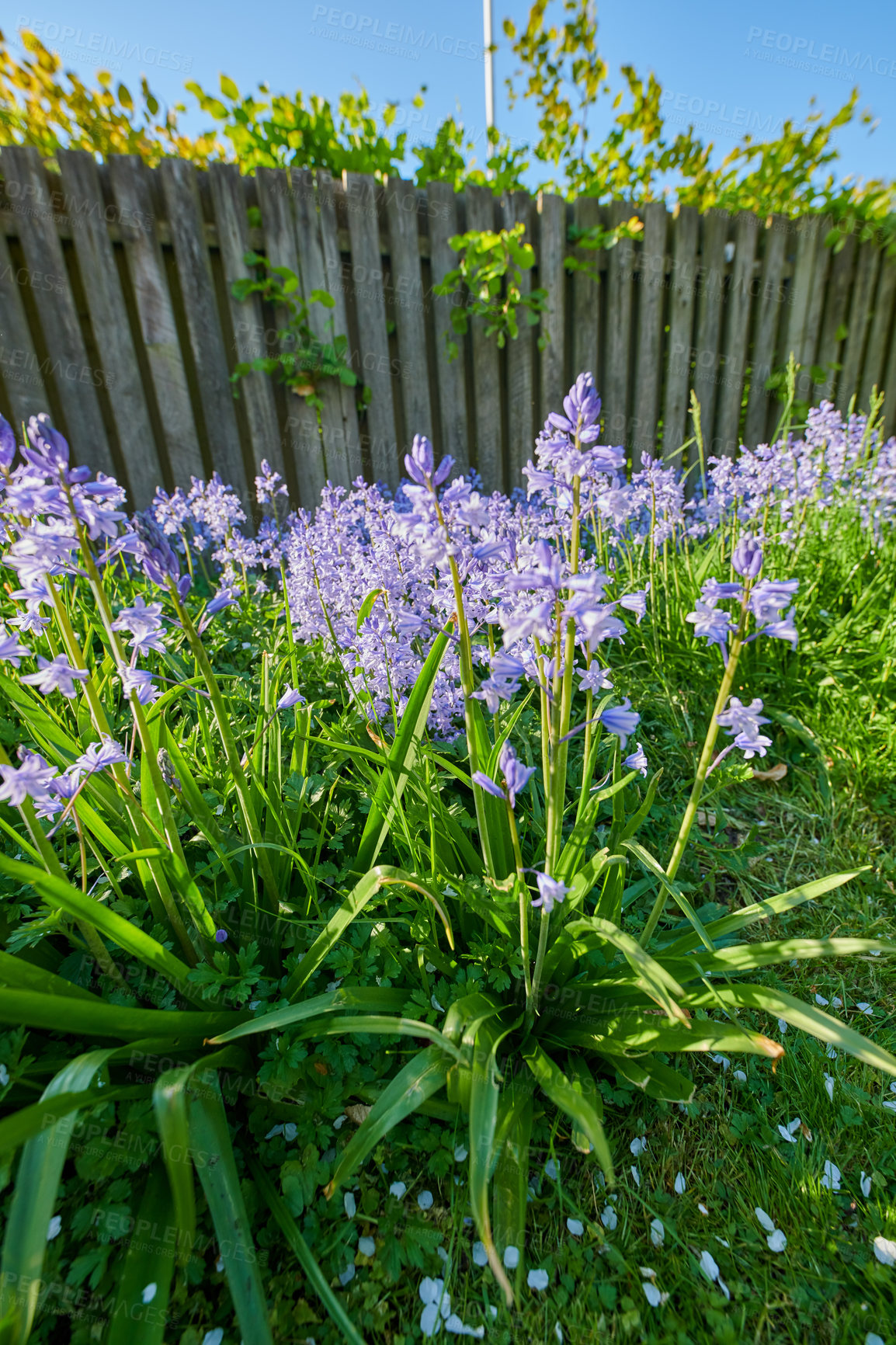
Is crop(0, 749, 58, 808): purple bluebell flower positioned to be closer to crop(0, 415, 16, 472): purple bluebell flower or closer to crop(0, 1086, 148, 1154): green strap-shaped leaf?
crop(0, 1086, 148, 1154): green strap-shaped leaf

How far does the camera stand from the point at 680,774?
2836 mm

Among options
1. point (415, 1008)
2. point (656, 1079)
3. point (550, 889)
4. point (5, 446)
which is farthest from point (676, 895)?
point (5, 446)

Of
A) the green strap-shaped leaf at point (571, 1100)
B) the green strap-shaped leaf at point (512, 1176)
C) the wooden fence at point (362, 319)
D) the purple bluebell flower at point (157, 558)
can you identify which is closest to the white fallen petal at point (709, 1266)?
the green strap-shaped leaf at point (571, 1100)

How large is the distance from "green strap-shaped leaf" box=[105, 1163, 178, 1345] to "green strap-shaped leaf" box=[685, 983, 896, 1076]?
1.17m

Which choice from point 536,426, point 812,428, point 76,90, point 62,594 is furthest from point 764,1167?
point 76,90

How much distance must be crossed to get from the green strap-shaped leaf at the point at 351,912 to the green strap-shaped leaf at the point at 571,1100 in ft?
1.15

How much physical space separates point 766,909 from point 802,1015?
0.30m

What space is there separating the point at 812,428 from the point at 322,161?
387 cm

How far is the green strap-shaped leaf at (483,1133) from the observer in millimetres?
1090

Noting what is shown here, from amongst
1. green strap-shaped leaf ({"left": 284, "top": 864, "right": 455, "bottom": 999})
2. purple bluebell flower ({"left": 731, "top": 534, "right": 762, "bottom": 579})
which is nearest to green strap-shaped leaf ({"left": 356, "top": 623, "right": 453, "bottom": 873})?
green strap-shaped leaf ({"left": 284, "top": 864, "right": 455, "bottom": 999})

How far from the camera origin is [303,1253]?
133cm

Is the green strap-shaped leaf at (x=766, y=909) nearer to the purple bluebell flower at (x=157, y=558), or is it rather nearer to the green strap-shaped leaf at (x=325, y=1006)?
the green strap-shaped leaf at (x=325, y=1006)

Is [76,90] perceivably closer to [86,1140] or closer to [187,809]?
[187,809]

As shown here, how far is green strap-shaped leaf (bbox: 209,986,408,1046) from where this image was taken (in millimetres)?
1335
